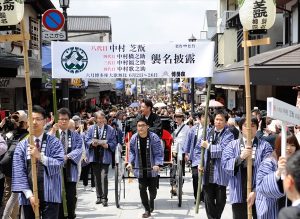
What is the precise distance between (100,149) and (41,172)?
13.7ft

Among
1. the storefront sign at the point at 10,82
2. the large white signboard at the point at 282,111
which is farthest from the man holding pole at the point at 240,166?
the storefront sign at the point at 10,82

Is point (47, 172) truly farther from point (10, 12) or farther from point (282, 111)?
point (282, 111)

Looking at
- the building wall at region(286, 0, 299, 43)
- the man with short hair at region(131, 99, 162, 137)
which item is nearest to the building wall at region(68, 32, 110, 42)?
the building wall at region(286, 0, 299, 43)

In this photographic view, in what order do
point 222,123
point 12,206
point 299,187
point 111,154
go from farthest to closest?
point 111,154, point 222,123, point 12,206, point 299,187

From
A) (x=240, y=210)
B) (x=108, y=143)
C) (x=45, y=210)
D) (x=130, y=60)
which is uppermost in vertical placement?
(x=130, y=60)

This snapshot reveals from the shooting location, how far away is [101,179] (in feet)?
31.4

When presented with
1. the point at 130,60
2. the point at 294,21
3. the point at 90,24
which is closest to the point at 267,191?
the point at 130,60

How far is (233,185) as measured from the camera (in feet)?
20.0

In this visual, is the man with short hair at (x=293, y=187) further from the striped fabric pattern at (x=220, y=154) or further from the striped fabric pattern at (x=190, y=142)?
the striped fabric pattern at (x=190, y=142)

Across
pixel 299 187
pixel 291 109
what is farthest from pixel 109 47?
pixel 299 187

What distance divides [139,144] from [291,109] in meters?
4.46

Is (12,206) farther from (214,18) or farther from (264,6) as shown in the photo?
(214,18)

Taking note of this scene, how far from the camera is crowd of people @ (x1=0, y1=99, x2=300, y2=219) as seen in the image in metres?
4.75

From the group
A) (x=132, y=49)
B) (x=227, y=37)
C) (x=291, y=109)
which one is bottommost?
(x=291, y=109)
